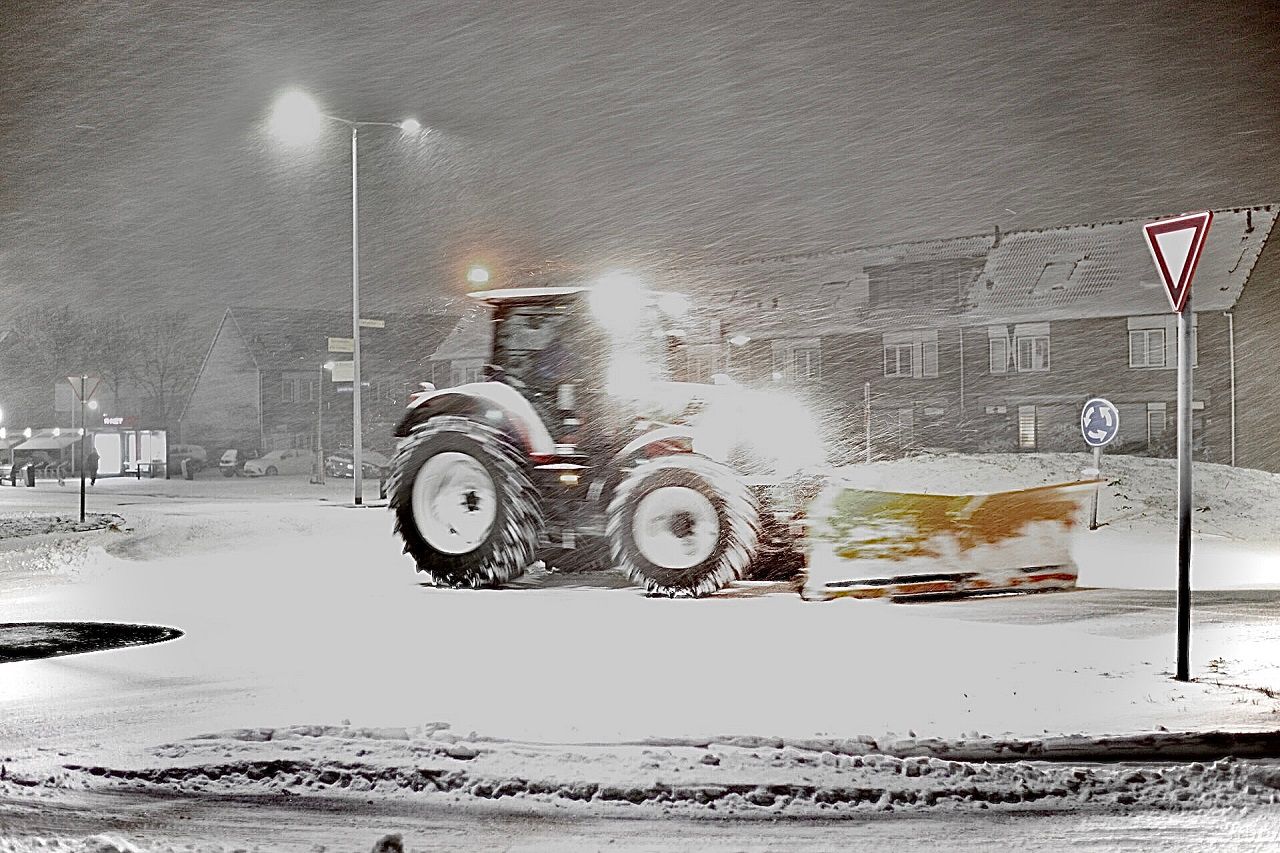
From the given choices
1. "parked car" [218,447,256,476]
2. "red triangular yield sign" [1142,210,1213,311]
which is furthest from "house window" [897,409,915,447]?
"red triangular yield sign" [1142,210,1213,311]

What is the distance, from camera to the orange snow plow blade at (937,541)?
31.6 ft

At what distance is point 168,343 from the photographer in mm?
46281

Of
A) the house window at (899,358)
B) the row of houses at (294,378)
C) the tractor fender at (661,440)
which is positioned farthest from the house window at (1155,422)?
the tractor fender at (661,440)

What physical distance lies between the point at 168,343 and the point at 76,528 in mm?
30673

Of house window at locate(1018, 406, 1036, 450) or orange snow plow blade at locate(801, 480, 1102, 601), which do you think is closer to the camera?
orange snow plow blade at locate(801, 480, 1102, 601)

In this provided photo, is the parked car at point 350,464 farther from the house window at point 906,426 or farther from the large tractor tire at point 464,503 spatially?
the large tractor tire at point 464,503

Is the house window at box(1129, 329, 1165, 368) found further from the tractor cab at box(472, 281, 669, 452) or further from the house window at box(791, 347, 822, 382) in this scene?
the tractor cab at box(472, 281, 669, 452)

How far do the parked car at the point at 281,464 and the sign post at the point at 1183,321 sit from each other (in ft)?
111

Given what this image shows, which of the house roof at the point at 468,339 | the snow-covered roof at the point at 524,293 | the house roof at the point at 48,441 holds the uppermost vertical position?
the house roof at the point at 468,339

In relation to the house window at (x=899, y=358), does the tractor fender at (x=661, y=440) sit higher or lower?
lower

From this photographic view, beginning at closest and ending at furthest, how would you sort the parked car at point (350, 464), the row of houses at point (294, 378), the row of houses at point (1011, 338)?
the row of houses at point (1011, 338)
the parked car at point (350, 464)
the row of houses at point (294, 378)

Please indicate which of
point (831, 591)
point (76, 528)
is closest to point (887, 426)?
point (76, 528)

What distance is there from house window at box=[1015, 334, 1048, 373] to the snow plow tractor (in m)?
24.3

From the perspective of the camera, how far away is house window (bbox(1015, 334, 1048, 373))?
1294 inches
